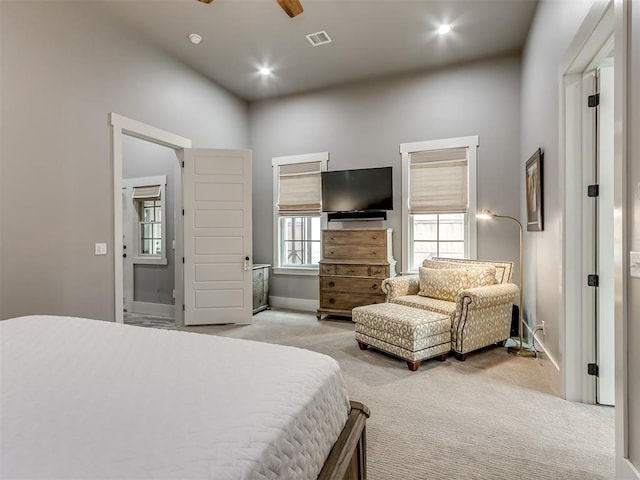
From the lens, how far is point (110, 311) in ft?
11.1

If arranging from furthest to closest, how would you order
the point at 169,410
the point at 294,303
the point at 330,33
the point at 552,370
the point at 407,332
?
the point at 294,303 < the point at 330,33 < the point at 407,332 < the point at 552,370 < the point at 169,410

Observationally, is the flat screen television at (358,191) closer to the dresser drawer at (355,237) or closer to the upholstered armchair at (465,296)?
the dresser drawer at (355,237)

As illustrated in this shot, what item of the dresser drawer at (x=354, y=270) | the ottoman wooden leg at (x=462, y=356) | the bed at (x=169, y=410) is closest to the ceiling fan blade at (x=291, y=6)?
the bed at (x=169, y=410)

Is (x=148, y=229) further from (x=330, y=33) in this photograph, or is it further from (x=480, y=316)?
(x=480, y=316)

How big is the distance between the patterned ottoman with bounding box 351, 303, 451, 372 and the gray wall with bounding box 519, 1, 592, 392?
2.80 feet

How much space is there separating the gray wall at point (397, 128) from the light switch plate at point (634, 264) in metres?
2.94

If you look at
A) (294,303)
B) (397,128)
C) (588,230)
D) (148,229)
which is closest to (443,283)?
(588,230)

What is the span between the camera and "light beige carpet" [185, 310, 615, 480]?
1705mm

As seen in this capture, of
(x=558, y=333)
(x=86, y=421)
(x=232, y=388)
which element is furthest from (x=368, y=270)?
(x=86, y=421)

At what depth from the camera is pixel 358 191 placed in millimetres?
4711

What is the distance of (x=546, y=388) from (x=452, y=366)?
27.5 inches

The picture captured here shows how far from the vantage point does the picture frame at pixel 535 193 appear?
9.84ft

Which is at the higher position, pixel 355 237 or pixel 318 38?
pixel 318 38

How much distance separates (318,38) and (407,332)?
3331mm
